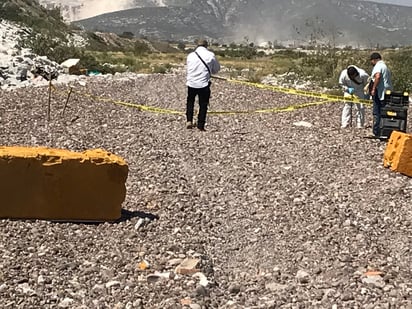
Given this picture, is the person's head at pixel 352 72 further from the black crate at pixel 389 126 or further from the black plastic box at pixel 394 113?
the black crate at pixel 389 126

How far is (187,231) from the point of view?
23.9 feet

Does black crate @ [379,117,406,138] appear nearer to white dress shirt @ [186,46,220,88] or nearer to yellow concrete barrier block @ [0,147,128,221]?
white dress shirt @ [186,46,220,88]

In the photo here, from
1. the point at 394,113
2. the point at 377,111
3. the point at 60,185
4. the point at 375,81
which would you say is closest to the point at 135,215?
the point at 60,185

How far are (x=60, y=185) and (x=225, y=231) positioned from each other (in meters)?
1.80

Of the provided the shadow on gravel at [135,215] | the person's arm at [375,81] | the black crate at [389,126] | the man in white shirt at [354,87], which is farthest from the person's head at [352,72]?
the shadow on gravel at [135,215]

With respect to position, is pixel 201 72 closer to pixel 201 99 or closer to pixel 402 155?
pixel 201 99

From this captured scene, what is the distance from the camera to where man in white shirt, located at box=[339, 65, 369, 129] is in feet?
46.4

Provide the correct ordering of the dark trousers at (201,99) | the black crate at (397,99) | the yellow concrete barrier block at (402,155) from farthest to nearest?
the dark trousers at (201,99)
the black crate at (397,99)
the yellow concrete barrier block at (402,155)

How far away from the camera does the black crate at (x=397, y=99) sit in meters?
13.0

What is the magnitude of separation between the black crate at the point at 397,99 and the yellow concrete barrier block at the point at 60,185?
7119 millimetres

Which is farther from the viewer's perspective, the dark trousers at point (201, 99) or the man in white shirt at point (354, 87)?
the man in white shirt at point (354, 87)

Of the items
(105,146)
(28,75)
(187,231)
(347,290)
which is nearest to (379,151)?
(105,146)

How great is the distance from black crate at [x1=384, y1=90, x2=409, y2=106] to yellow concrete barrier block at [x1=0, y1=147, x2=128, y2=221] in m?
7.12

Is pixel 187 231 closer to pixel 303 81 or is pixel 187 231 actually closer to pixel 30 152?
pixel 30 152
